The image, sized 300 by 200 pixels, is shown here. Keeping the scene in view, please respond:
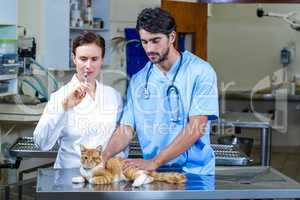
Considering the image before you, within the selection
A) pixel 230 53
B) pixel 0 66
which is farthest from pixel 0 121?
pixel 230 53

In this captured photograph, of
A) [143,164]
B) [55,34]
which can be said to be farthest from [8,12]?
[143,164]

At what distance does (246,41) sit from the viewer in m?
7.02

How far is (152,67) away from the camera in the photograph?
2059 millimetres

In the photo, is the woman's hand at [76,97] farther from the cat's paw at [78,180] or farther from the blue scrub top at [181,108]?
the cat's paw at [78,180]

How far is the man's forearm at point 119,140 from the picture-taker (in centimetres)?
201

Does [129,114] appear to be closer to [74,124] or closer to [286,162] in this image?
[74,124]

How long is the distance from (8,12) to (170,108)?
1967 mm

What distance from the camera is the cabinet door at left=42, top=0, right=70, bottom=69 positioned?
414 cm

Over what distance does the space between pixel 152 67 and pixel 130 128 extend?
9.2 inches

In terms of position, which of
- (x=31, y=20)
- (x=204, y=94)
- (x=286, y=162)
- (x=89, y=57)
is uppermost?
(x=31, y=20)

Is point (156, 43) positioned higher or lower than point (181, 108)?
higher

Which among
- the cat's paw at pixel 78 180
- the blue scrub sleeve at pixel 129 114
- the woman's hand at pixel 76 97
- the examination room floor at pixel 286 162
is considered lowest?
the examination room floor at pixel 286 162

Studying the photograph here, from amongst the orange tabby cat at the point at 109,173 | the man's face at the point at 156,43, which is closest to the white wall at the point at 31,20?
the man's face at the point at 156,43

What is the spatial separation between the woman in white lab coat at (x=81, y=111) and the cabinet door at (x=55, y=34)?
213 cm
